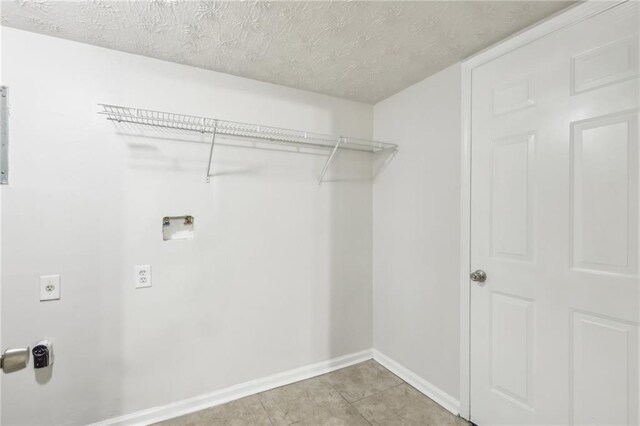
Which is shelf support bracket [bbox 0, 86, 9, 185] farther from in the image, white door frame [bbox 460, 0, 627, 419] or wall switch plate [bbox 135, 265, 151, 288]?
white door frame [bbox 460, 0, 627, 419]

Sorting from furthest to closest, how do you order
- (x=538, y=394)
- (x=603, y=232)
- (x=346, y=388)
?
(x=346, y=388) → (x=538, y=394) → (x=603, y=232)

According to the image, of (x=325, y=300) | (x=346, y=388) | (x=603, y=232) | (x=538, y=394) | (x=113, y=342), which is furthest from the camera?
(x=325, y=300)

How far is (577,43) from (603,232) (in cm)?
85

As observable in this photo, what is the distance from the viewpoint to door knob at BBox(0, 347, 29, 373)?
77cm

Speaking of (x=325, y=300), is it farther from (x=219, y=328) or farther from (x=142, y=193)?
(x=142, y=193)

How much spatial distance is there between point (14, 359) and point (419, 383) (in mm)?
2168

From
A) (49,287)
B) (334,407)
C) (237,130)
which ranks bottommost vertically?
(334,407)

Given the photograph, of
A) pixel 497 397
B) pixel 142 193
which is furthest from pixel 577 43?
pixel 142 193

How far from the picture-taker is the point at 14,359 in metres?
0.78

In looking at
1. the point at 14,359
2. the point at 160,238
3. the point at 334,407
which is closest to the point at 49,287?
the point at 160,238

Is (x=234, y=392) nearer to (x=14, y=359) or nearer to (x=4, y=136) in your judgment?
(x=14, y=359)

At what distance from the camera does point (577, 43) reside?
4.19 feet

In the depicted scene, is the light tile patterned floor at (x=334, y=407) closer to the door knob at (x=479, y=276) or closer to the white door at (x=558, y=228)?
the white door at (x=558, y=228)

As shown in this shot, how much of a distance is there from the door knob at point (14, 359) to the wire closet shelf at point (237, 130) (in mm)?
1148
